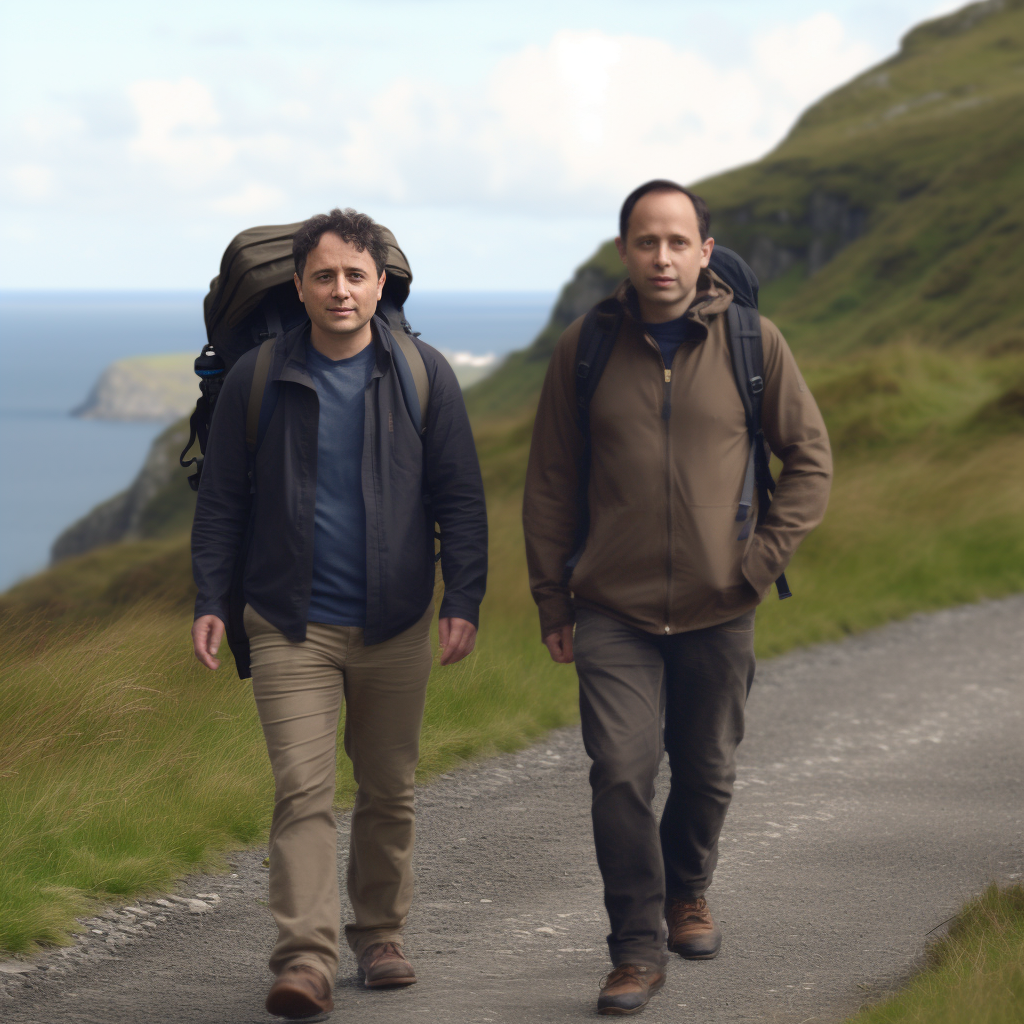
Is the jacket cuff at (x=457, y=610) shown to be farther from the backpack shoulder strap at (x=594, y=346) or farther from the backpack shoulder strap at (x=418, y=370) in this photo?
the backpack shoulder strap at (x=594, y=346)

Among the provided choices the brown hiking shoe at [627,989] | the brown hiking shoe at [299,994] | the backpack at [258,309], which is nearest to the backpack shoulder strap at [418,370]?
the backpack at [258,309]

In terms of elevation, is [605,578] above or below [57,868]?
above

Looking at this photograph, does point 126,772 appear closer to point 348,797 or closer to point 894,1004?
point 348,797

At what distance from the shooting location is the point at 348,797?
5.66 m

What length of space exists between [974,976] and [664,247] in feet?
6.85

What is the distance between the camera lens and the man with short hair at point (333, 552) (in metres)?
3.51

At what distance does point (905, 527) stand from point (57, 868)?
33.0 feet

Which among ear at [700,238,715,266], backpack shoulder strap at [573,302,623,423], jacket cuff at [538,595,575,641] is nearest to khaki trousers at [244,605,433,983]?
jacket cuff at [538,595,575,641]

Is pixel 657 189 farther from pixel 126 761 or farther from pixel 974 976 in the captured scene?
pixel 126 761

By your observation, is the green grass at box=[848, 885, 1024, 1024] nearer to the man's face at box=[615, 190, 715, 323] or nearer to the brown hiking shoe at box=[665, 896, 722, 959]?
the brown hiking shoe at box=[665, 896, 722, 959]

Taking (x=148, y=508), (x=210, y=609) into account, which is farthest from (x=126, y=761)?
(x=148, y=508)

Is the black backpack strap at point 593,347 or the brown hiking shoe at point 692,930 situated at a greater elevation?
the black backpack strap at point 593,347

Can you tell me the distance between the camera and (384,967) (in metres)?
3.69

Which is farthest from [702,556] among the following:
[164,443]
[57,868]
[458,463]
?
[164,443]
